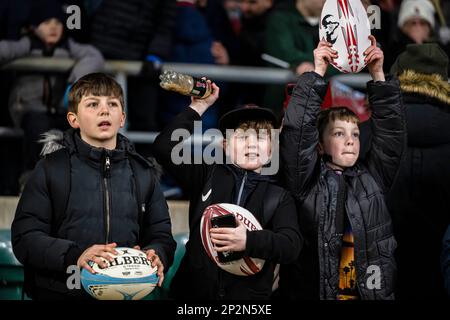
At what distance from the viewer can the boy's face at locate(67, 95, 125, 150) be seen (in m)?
5.31

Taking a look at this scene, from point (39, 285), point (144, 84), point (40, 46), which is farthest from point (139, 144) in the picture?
point (39, 285)

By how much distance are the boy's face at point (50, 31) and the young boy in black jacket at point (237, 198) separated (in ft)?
7.58

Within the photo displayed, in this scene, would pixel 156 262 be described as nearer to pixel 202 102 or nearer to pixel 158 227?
pixel 158 227

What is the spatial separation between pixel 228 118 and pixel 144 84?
2448 mm

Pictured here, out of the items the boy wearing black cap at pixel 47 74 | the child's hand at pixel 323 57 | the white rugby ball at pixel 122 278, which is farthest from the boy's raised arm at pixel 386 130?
the boy wearing black cap at pixel 47 74

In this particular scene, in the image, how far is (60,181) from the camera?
5.19 metres

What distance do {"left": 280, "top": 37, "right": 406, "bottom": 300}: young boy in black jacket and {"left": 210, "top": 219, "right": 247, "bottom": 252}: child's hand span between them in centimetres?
57

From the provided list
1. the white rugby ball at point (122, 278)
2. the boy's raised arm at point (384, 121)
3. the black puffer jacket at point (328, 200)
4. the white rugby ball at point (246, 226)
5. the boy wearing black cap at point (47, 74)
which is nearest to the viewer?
the white rugby ball at point (122, 278)

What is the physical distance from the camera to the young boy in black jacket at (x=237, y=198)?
17.5ft

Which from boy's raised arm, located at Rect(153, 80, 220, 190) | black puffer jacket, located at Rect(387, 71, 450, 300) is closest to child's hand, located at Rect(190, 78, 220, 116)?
boy's raised arm, located at Rect(153, 80, 220, 190)

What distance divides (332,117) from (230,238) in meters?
1.09

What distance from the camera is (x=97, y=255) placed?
16.2 feet

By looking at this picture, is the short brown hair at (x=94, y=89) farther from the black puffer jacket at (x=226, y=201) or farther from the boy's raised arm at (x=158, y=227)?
the boy's raised arm at (x=158, y=227)

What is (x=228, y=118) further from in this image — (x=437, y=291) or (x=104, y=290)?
(x=437, y=291)
